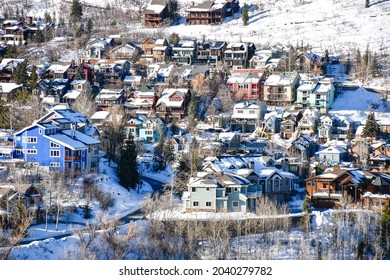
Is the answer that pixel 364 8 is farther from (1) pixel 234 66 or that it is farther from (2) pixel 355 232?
(2) pixel 355 232

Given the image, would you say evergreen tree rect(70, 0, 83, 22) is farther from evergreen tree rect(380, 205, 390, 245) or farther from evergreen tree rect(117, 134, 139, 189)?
evergreen tree rect(380, 205, 390, 245)

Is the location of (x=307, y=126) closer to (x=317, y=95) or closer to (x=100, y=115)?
(x=317, y=95)

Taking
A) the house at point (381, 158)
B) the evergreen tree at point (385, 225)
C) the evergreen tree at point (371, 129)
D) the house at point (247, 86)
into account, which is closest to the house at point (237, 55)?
the house at point (247, 86)

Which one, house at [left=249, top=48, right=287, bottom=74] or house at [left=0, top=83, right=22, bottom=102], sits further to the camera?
house at [left=249, top=48, right=287, bottom=74]

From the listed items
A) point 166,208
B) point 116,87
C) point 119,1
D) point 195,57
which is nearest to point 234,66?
point 195,57

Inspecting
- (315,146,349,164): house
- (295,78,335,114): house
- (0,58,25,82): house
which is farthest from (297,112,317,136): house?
(0,58,25,82): house

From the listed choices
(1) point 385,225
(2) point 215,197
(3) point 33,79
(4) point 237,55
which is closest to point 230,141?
(2) point 215,197

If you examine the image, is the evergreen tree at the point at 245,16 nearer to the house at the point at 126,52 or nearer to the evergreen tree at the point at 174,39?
the evergreen tree at the point at 174,39
